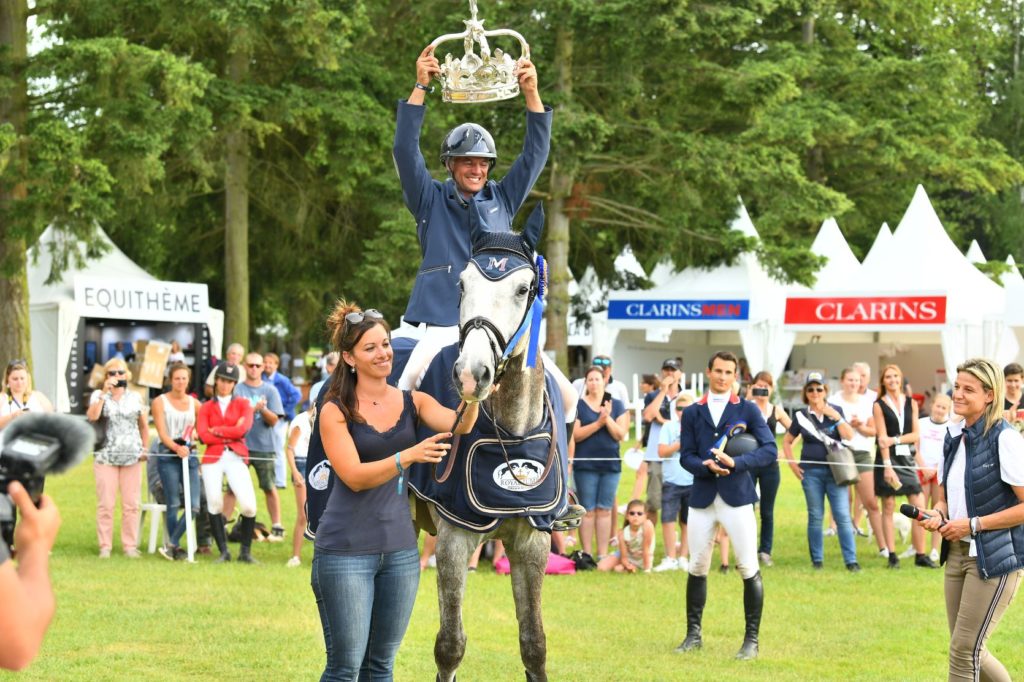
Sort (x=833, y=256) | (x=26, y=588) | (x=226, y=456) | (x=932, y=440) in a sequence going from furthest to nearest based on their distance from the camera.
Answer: (x=833, y=256) < (x=932, y=440) < (x=226, y=456) < (x=26, y=588)

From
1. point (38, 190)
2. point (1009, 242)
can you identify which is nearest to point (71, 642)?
point (38, 190)

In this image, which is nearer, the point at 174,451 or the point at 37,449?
the point at 37,449

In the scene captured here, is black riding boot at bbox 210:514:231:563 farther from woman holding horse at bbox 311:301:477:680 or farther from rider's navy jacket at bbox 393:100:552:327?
woman holding horse at bbox 311:301:477:680

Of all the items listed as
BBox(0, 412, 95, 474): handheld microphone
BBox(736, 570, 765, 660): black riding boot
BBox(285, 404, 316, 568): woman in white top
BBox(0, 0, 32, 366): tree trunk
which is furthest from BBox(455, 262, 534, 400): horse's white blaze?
BBox(0, 0, 32, 366): tree trunk

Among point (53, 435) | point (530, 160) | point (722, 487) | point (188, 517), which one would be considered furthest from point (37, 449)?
point (188, 517)

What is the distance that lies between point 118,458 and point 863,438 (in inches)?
280

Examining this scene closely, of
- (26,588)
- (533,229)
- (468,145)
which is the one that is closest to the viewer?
(26,588)

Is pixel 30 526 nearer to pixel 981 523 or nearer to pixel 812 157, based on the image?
pixel 981 523

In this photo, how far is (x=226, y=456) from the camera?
1209 centimetres

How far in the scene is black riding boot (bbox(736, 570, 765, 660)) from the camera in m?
8.23

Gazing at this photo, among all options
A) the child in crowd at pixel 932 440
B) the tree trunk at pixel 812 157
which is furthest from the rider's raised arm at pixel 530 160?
the tree trunk at pixel 812 157

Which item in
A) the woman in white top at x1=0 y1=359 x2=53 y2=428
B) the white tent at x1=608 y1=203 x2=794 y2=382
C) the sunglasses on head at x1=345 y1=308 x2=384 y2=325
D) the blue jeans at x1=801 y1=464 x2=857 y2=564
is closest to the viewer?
the sunglasses on head at x1=345 y1=308 x2=384 y2=325

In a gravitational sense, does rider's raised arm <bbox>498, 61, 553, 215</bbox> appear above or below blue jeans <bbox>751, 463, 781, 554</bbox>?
above

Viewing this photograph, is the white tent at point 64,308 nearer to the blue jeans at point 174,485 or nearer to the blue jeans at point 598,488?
the blue jeans at point 174,485
